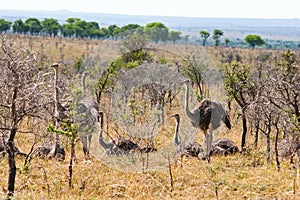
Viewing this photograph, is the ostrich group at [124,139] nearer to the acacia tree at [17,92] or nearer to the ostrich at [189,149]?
the ostrich at [189,149]

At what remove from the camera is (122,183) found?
19.1 feet

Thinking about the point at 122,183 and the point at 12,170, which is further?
the point at 122,183

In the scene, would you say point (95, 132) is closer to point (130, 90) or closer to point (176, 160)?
point (176, 160)

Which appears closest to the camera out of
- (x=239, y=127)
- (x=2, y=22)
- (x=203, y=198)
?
(x=203, y=198)

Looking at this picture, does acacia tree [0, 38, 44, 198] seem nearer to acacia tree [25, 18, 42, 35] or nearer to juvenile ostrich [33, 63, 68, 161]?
juvenile ostrich [33, 63, 68, 161]

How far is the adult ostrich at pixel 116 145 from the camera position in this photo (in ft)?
23.4

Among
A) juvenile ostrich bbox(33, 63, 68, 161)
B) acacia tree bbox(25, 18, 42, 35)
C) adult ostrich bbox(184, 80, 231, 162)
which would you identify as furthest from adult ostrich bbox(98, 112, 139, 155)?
acacia tree bbox(25, 18, 42, 35)

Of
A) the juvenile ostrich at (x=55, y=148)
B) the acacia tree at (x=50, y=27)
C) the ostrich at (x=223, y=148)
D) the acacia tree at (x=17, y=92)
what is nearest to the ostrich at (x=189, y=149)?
the ostrich at (x=223, y=148)

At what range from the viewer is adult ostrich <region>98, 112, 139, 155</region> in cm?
712

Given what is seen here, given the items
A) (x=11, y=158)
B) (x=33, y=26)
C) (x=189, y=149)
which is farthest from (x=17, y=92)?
(x=33, y=26)

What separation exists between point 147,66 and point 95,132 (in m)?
5.69

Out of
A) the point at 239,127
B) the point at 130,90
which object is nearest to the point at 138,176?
the point at 239,127

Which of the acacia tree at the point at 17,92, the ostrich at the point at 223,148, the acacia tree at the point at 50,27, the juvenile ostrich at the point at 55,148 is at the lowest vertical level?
the acacia tree at the point at 50,27

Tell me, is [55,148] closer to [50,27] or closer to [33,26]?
[50,27]
